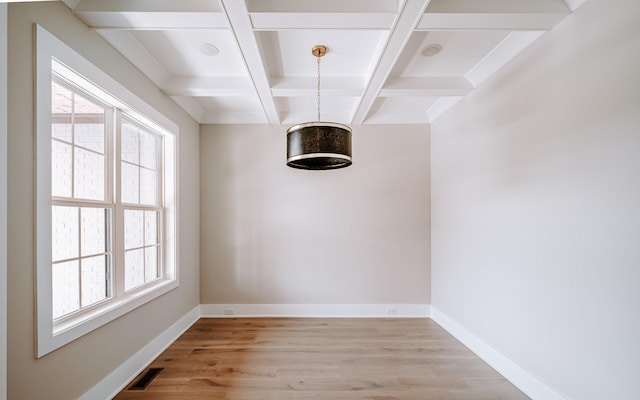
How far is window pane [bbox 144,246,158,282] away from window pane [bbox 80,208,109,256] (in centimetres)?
66

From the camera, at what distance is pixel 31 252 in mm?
1547

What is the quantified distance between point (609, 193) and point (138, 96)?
3.51 m

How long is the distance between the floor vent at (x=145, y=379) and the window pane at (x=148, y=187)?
1552mm

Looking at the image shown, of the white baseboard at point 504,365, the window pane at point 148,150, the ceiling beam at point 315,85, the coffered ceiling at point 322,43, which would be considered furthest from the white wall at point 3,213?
the white baseboard at point 504,365

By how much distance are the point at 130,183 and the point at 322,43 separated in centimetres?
214

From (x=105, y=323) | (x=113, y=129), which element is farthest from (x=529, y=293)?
(x=113, y=129)

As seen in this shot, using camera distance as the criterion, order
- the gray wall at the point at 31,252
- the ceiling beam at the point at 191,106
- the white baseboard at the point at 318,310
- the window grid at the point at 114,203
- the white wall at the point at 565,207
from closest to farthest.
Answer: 1. the gray wall at the point at 31,252
2. the white wall at the point at 565,207
3. the window grid at the point at 114,203
4. the ceiling beam at the point at 191,106
5. the white baseboard at the point at 318,310

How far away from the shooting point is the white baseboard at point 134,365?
2.06 m

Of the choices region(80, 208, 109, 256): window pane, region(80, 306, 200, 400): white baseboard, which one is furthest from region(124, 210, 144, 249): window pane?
region(80, 306, 200, 400): white baseboard

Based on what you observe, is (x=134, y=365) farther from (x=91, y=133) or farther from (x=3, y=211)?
(x=91, y=133)

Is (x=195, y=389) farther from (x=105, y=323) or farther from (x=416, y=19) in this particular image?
(x=416, y=19)

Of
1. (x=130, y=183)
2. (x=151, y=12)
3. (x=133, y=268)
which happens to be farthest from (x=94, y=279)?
(x=151, y=12)

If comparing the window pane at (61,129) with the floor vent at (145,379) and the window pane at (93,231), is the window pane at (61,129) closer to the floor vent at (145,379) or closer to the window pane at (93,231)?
the window pane at (93,231)

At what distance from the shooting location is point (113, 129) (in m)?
2.32
